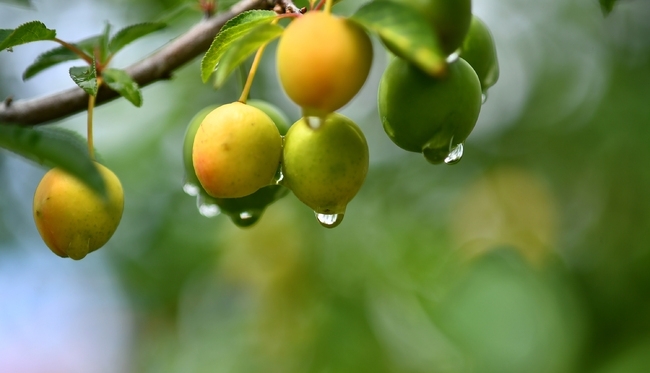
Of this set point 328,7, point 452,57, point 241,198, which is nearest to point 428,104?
point 452,57

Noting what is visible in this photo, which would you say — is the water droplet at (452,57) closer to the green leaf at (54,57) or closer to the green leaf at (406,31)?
the green leaf at (406,31)

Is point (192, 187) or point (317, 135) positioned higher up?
point (317, 135)

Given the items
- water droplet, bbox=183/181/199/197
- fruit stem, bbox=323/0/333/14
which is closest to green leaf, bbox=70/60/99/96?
water droplet, bbox=183/181/199/197

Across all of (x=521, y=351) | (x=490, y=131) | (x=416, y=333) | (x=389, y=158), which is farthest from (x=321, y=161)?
(x=490, y=131)

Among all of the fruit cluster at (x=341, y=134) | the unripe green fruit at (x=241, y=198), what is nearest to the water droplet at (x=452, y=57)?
the fruit cluster at (x=341, y=134)

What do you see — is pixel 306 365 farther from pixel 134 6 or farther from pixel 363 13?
pixel 363 13

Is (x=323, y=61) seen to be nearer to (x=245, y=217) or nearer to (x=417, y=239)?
(x=245, y=217)

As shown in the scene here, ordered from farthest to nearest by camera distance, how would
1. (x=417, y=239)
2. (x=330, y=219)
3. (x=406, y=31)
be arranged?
(x=417, y=239) < (x=330, y=219) < (x=406, y=31)
